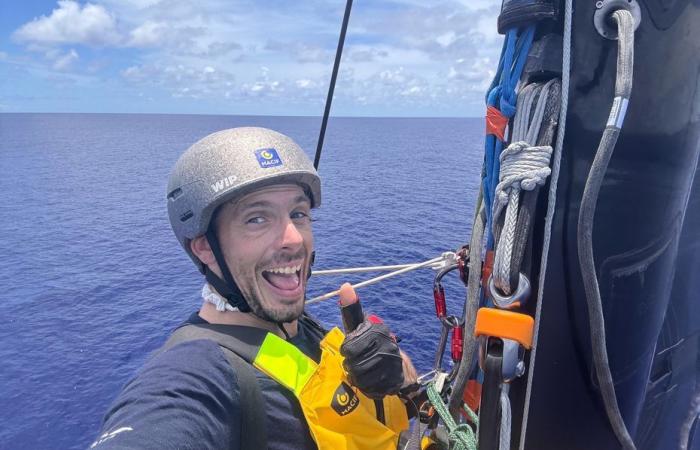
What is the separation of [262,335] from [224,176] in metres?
1.04

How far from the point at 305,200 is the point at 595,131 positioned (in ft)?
6.01

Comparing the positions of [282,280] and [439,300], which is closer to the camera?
[282,280]

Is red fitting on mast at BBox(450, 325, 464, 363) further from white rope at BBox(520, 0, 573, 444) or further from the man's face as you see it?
the man's face

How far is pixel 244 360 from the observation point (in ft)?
8.44

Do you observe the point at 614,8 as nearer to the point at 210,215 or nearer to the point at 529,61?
the point at 529,61

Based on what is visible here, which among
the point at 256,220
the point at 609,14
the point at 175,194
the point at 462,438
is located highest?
the point at 609,14

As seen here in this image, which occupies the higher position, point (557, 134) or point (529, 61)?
point (529, 61)

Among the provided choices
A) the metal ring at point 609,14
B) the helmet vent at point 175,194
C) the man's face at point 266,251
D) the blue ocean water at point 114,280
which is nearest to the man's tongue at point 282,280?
the man's face at point 266,251

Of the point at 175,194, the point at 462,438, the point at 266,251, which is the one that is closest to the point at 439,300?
the point at 462,438

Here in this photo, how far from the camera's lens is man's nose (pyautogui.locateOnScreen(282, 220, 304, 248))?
302cm

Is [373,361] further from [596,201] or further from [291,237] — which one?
[596,201]

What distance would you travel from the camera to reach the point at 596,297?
227 cm

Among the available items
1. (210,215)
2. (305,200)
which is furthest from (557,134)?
(210,215)

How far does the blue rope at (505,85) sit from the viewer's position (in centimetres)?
234
